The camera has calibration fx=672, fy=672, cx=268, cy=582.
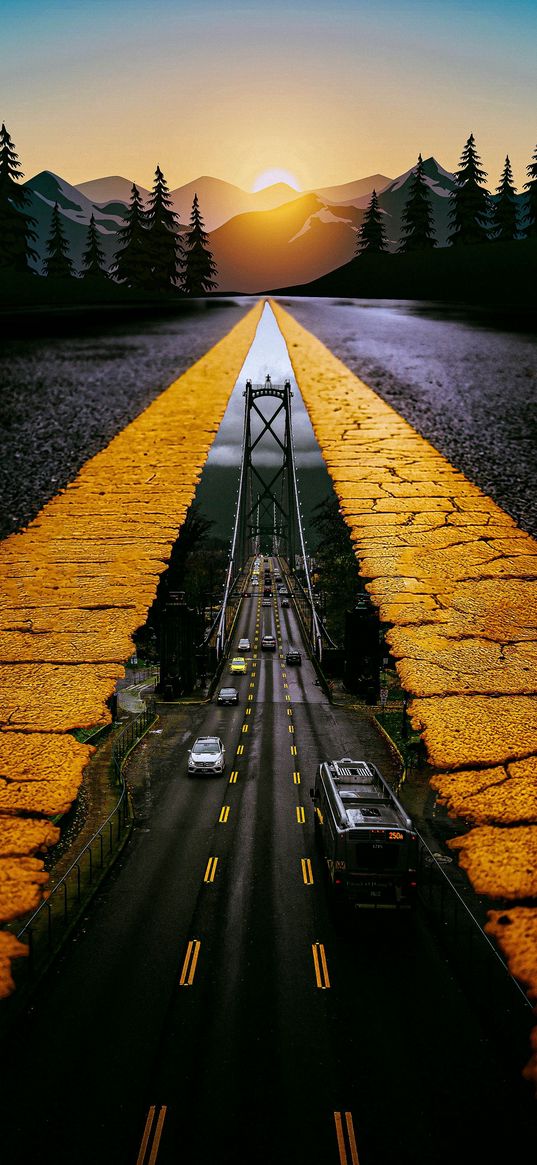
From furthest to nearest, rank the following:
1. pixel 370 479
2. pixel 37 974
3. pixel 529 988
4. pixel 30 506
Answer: pixel 37 974, pixel 370 479, pixel 30 506, pixel 529 988

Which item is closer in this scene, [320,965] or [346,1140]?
[346,1140]

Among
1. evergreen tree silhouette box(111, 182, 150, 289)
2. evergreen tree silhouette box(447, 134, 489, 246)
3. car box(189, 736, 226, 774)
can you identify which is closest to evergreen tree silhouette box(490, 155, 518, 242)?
evergreen tree silhouette box(447, 134, 489, 246)

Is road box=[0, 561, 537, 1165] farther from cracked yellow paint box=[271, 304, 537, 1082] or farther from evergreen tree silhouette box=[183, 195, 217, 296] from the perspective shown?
evergreen tree silhouette box=[183, 195, 217, 296]

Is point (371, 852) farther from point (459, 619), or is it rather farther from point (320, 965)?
point (459, 619)

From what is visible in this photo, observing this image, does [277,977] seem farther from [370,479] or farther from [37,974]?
[370,479]

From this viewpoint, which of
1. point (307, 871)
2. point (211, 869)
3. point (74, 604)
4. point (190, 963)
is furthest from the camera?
point (211, 869)

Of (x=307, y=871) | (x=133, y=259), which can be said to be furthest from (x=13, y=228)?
(x=307, y=871)

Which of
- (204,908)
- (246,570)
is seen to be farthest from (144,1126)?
(246,570)
